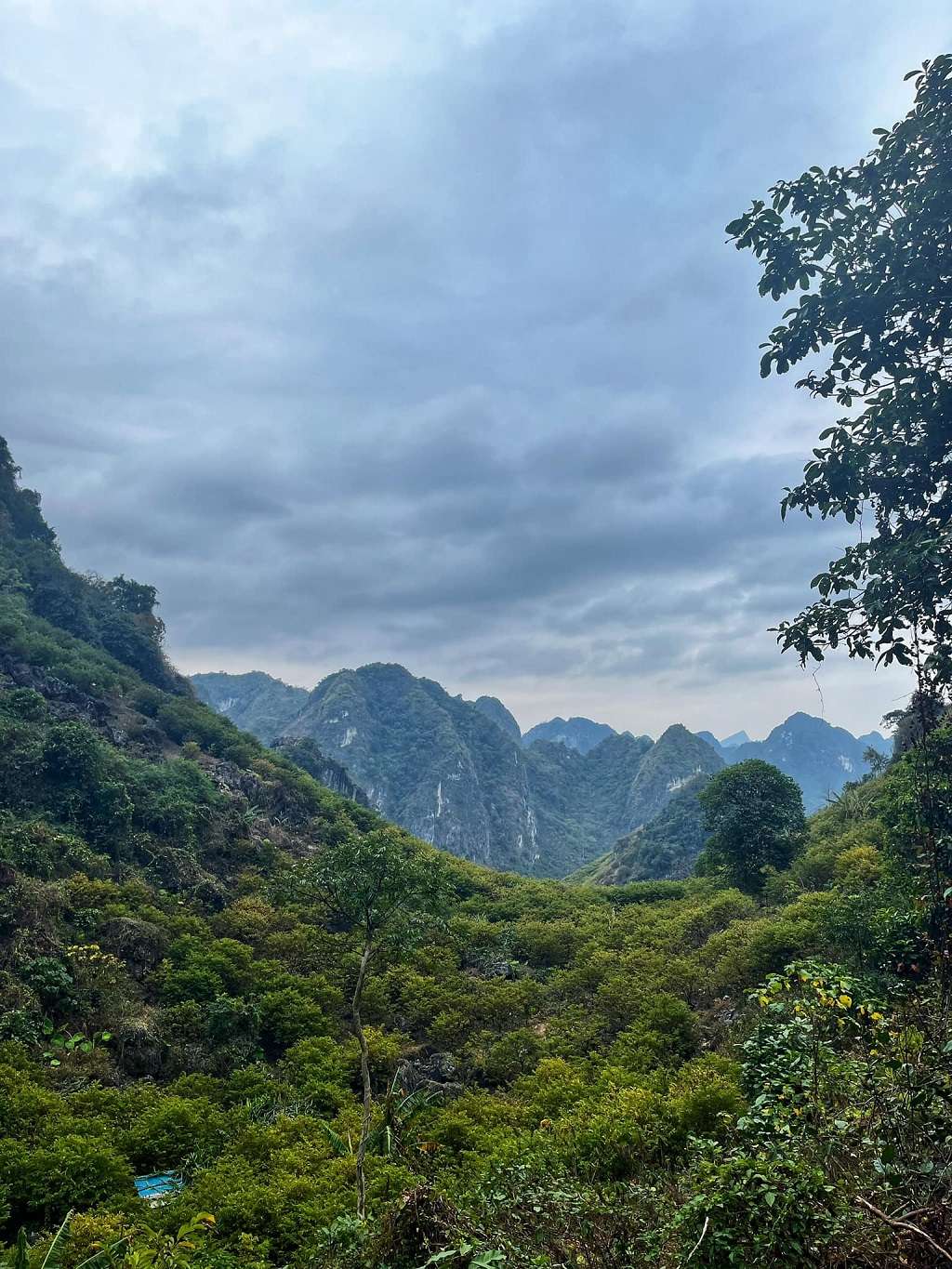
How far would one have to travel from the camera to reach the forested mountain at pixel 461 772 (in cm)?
10519

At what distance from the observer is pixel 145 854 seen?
2002 cm

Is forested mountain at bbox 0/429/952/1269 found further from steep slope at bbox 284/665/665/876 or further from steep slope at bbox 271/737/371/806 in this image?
steep slope at bbox 284/665/665/876

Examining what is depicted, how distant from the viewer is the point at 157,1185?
8359mm

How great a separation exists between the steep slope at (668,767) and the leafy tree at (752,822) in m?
94.2

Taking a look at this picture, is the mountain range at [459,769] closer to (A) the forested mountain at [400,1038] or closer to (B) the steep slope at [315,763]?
(B) the steep slope at [315,763]

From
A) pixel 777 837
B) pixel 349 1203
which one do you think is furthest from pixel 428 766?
pixel 349 1203

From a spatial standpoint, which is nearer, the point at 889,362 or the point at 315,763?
the point at 889,362

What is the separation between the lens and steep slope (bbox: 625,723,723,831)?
119562 millimetres

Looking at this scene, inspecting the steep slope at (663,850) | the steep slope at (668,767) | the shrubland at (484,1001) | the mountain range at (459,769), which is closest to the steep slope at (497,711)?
the mountain range at (459,769)

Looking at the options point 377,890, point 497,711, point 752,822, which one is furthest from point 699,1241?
point 497,711

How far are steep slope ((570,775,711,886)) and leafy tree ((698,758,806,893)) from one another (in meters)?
22.1

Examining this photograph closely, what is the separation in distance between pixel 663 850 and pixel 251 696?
363 feet

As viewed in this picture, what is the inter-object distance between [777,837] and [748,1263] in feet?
76.9

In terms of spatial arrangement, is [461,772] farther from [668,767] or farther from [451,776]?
[668,767]
